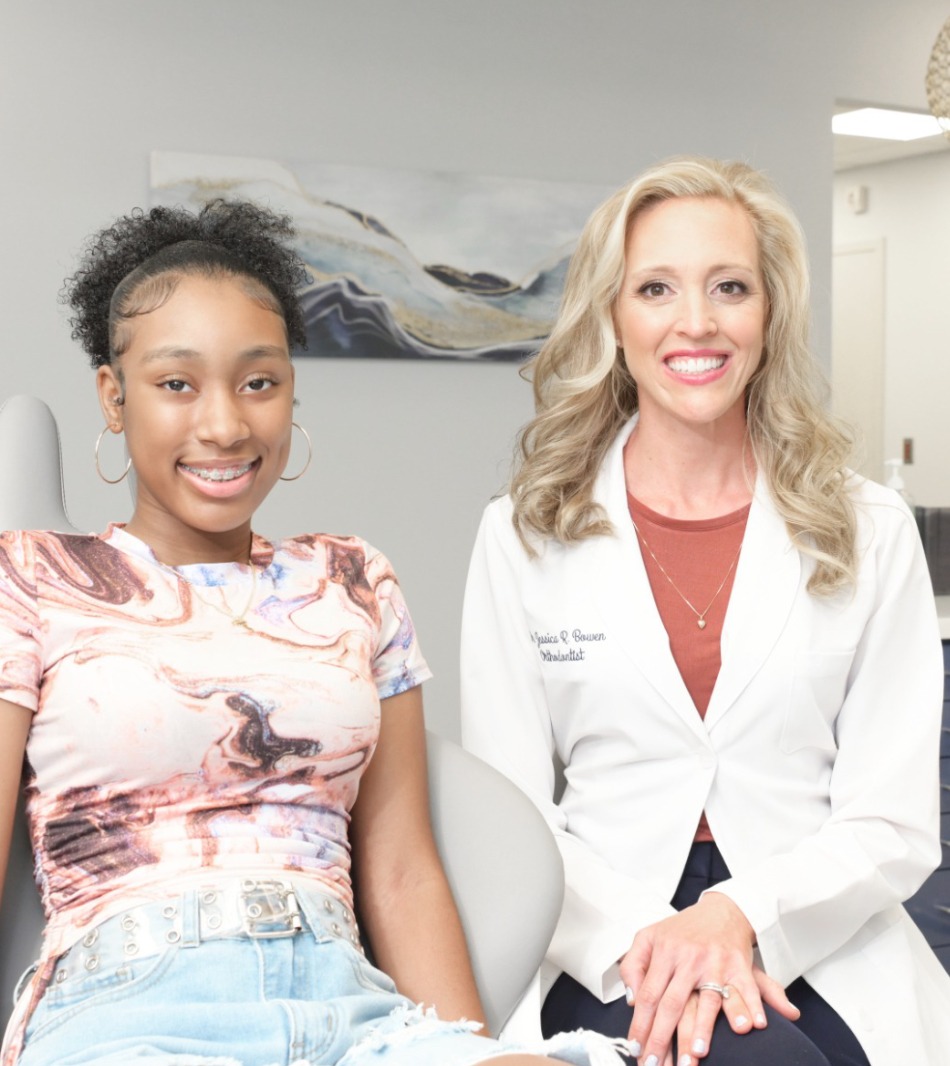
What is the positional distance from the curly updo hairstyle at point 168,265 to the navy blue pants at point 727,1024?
0.75m

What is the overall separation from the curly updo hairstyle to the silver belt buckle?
523 mm

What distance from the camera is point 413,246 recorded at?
3672 mm

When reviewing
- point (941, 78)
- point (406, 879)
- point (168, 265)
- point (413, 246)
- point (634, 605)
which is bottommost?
point (406, 879)

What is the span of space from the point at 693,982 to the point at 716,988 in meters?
0.02

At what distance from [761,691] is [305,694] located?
56 cm

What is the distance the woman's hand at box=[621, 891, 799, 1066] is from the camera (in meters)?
1.26

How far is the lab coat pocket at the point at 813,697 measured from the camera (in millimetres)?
1512

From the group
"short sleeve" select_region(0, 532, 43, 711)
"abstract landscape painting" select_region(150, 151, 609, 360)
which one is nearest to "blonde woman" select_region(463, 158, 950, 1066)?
"short sleeve" select_region(0, 532, 43, 711)

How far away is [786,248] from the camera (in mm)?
1642

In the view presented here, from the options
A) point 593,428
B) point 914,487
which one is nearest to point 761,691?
point 593,428

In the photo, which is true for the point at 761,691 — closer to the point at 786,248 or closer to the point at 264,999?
the point at 786,248

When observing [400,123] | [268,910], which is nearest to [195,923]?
[268,910]

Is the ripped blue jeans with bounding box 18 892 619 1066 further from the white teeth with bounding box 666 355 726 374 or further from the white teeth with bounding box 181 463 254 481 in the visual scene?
the white teeth with bounding box 666 355 726 374

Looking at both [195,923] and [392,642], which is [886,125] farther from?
[195,923]
